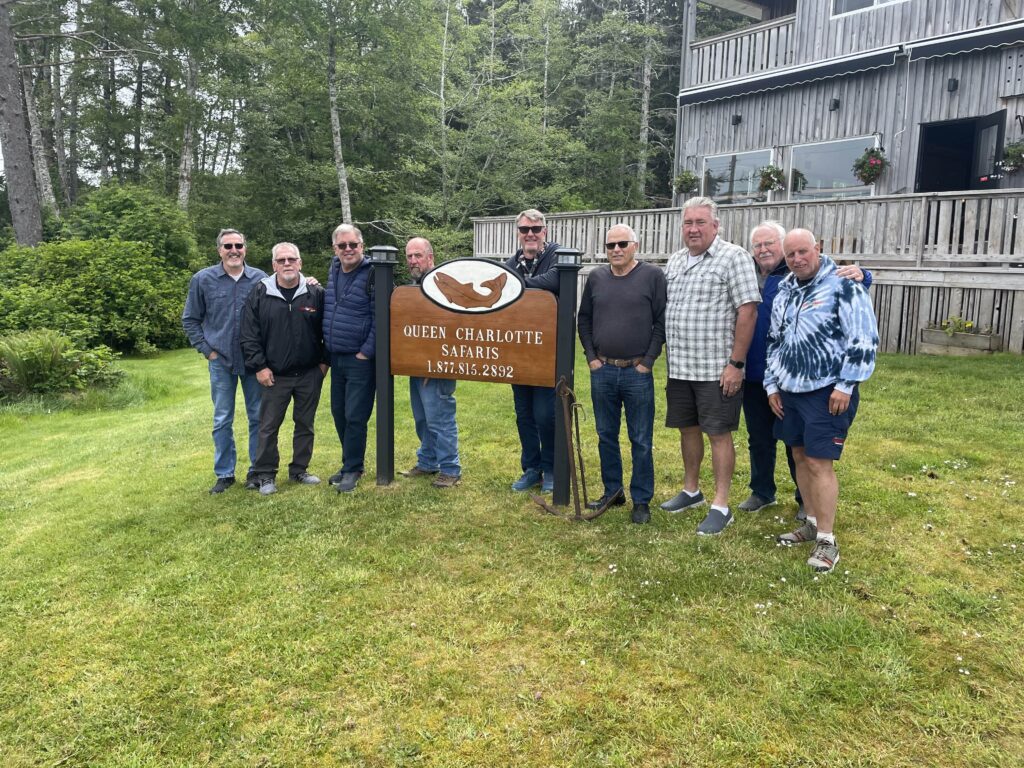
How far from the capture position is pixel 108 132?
2730 centimetres

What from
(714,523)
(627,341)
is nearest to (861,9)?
→ (627,341)

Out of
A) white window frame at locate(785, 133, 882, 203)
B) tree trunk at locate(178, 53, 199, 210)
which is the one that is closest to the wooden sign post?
white window frame at locate(785, 133, 882, 203)

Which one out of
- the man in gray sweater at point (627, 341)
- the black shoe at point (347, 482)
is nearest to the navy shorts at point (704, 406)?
the man in gray sweater at point (627, 341)

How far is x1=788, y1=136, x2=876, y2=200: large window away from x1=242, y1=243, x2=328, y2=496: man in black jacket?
10.2 meters

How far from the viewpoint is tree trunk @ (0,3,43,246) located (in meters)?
13.3

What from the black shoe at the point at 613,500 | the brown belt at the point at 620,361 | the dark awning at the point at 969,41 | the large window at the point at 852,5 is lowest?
the black shoe at the point at 613,500

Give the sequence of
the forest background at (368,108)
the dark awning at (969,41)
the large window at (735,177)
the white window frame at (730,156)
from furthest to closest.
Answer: the forest background at (368,108)
the large window at (735,177)
the white window frame at (730,156)
the dark awning at (969,41)

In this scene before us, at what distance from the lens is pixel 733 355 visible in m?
3.84

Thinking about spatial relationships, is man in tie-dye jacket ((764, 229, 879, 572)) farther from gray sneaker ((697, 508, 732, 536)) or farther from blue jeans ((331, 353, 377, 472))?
blue jeans ((331, 353, 377, 472))

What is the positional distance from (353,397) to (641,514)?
2.23m

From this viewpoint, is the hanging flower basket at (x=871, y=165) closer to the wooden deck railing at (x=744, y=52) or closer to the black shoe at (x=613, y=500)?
the wooden deck railing at (x=744, y=52)

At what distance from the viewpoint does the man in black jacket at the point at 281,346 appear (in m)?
4.68

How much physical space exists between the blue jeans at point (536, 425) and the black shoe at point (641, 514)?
71 cm

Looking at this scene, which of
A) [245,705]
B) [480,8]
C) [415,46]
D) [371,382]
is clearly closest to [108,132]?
[415,46]
